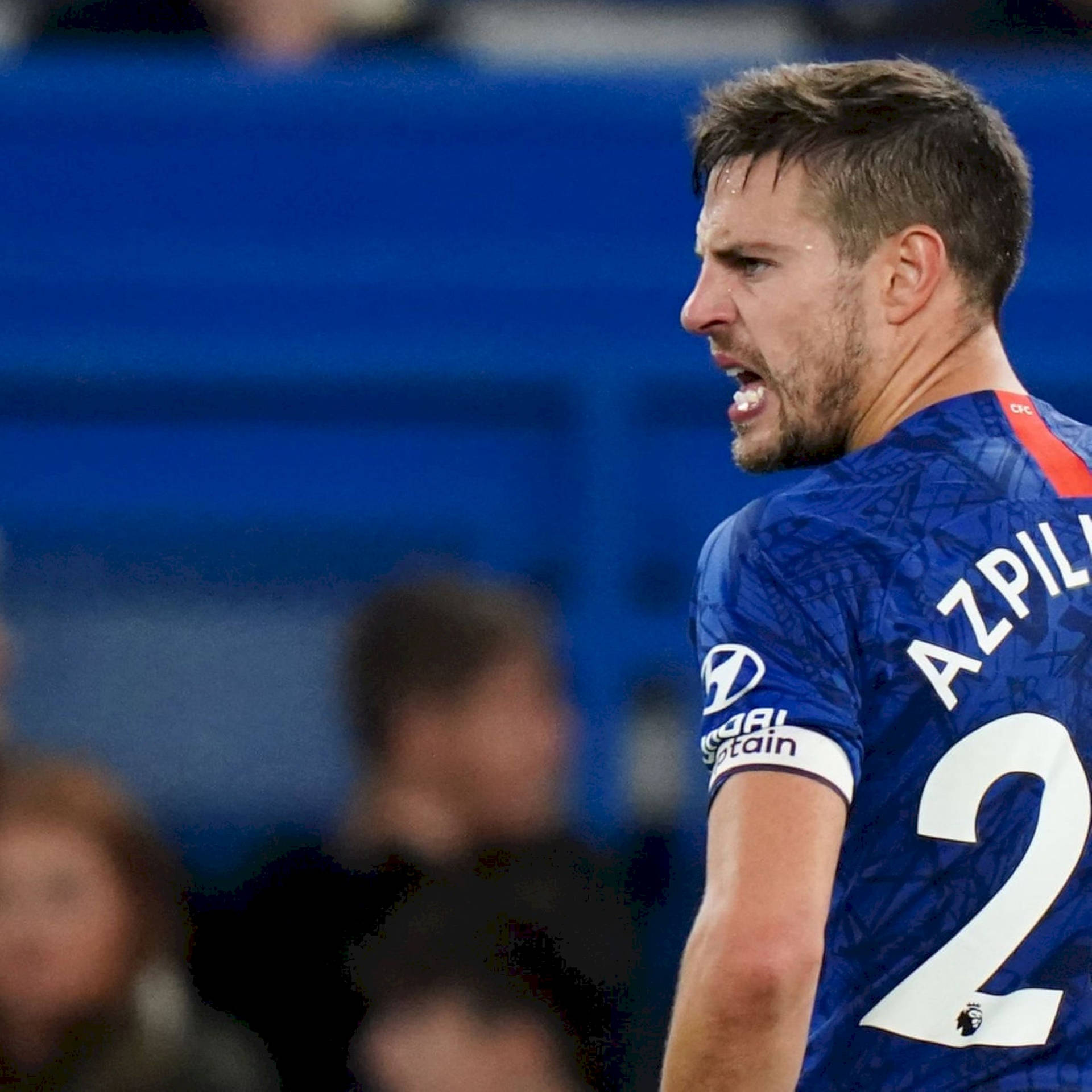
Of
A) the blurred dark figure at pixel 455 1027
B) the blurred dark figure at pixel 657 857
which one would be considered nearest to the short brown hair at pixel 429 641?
the blurred dark figure at pixel 657 857

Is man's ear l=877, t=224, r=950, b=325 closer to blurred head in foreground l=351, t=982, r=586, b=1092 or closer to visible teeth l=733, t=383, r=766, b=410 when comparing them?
visible teeth l=733, t=383, r=766, b=410

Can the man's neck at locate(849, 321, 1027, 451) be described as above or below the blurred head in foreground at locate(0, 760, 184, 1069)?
above

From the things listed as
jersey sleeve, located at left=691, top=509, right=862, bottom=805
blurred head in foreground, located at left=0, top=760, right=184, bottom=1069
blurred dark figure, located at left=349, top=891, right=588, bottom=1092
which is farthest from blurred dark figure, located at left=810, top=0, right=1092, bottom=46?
jersey sleeve, located at left=691, top=509, right=862, bottom=805

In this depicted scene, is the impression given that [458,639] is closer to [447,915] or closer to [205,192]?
[447,915]

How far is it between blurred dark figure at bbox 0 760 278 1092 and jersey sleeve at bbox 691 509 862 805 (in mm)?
1846

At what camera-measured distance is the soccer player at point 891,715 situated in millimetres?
1710

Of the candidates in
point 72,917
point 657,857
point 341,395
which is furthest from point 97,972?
point 341,395

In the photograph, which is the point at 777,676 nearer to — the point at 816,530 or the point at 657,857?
the point at 816,530

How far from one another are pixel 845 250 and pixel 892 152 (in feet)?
0.34

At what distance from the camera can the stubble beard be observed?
1.95 m

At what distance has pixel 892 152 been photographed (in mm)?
1951

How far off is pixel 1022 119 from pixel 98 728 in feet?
7.00

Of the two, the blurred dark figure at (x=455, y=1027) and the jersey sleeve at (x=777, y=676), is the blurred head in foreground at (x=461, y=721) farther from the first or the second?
the jersey sleeve at (x=777, y=676)

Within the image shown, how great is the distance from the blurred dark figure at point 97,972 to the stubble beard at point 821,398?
5.98 feet
